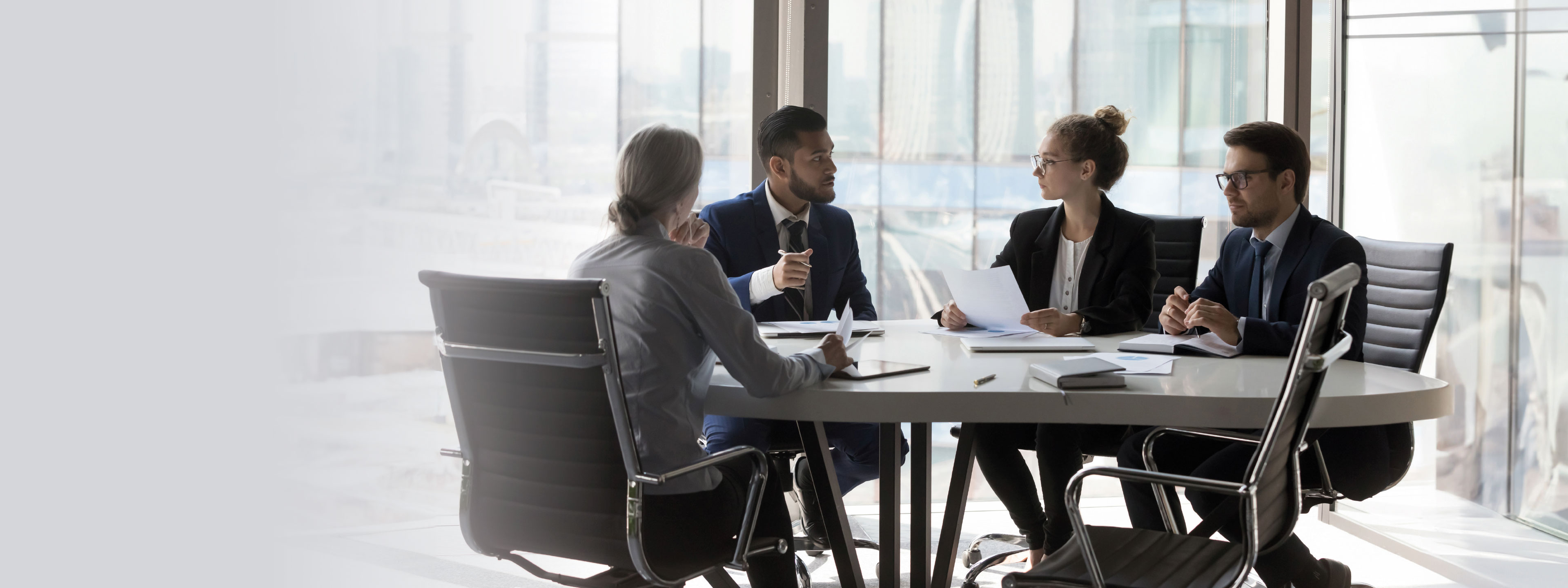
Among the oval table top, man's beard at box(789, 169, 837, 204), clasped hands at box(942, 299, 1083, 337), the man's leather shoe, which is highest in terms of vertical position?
man's beard at box(789, 169, 837, 204)

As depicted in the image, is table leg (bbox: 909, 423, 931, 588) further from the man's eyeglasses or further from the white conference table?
the man's eyeglasses

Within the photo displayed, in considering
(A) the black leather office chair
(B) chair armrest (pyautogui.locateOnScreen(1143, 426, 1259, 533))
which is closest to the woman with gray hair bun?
(B) chair armrest (pyautogui.locateOnScreen(1143, 426, 1259, 533))

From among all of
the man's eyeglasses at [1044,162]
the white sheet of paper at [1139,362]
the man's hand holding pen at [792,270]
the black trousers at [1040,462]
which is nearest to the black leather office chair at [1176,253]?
the man's eyeglasses at [1044,162]

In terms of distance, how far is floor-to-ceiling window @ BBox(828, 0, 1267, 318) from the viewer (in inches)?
147

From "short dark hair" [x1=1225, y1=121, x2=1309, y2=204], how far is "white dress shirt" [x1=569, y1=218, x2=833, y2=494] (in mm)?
1439

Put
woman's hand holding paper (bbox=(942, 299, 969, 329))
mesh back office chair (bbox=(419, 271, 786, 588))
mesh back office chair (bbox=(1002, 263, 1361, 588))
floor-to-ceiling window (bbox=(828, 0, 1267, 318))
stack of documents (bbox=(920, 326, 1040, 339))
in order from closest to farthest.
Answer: mesh back office chair (bbox=(1002, 263, 1361, 588)) < mesh back office chair (bbox=(419, 271, 786, 588)) < stack of documents (bbox=(920, 326, 1040, 339)) < woman's hand holding paper (bbox=(942, 299, 969, 329)) < floor-to-ceiling window (bbox=(828, 0, 1267, 318))

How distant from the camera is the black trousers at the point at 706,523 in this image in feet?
5.73

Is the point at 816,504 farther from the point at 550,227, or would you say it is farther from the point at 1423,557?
the point at 1423,557

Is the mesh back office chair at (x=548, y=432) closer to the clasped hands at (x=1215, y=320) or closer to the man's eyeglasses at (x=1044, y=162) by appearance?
the clasped hands at (x=1215, y=320)

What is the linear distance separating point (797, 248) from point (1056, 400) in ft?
5.00

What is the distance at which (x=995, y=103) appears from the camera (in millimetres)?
3797

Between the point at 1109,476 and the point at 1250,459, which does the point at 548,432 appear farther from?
the point at 1250,459

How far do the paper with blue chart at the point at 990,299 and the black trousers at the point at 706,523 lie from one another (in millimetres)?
808

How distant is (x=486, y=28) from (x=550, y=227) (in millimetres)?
676
